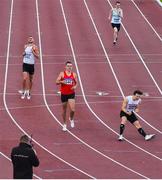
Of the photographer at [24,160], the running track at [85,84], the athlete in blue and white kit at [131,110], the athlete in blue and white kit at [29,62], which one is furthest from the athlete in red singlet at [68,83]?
the photographer at [24,160]

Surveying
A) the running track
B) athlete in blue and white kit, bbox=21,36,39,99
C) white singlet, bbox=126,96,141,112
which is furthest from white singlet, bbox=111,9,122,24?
white singlet, bbox=126,96,141,112

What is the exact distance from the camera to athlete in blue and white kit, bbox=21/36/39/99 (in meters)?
17.1

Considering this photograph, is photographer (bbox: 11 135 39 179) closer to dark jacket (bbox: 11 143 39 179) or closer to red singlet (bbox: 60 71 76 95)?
dark jacket (bbox: 11 143 39 179)

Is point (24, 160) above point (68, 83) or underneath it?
above

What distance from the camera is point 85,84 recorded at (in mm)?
19531

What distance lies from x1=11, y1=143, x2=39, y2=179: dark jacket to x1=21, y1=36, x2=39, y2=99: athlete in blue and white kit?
25.9 ft

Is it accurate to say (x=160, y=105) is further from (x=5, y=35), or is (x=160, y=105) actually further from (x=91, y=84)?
(x=5, y=35)

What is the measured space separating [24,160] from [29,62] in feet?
26.9

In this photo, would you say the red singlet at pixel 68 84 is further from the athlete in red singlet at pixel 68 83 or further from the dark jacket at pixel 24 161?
the dark jacket at pixel 24 161

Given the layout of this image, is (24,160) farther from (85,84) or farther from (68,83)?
(85,84)

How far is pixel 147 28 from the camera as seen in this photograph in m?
28.0

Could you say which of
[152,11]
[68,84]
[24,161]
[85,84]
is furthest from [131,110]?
[152,11]

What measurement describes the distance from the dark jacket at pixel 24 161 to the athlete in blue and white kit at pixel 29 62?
7882 millimetres

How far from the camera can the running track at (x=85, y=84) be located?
1323 cm
